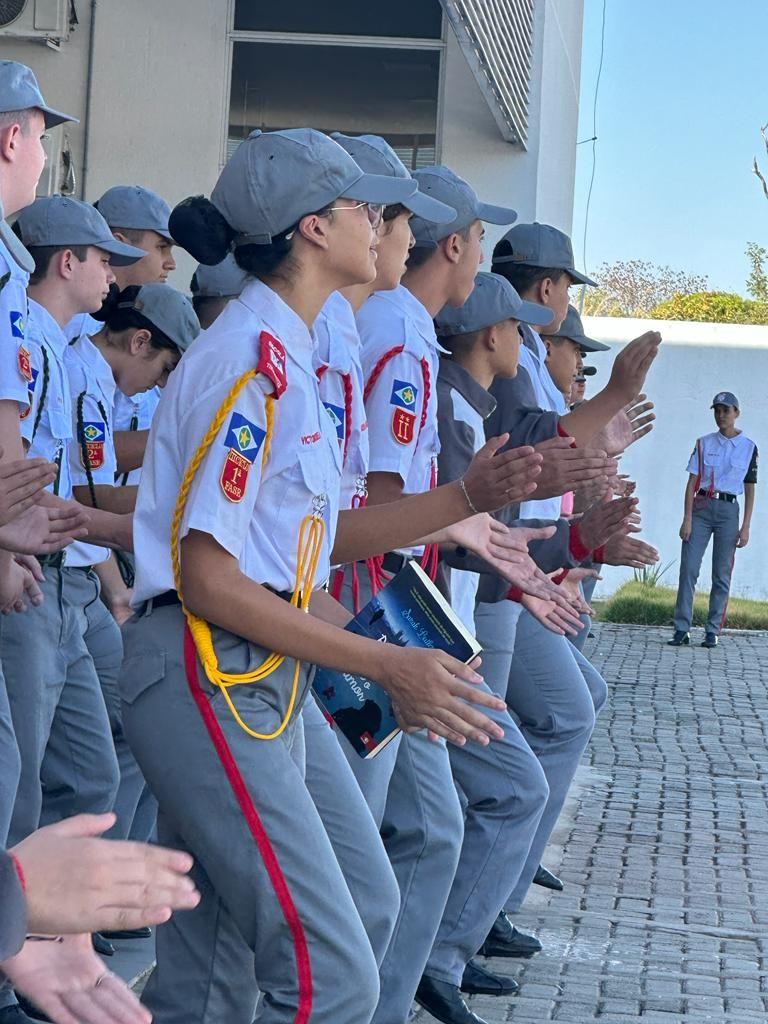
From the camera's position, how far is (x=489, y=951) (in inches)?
233

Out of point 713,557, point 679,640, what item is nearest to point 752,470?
point 713,557

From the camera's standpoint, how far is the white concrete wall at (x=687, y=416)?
21.2 metres

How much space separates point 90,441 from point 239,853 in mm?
2451

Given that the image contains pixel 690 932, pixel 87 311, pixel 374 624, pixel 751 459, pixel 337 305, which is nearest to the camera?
pixel 374 624

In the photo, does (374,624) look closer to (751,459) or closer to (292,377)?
(292,377)


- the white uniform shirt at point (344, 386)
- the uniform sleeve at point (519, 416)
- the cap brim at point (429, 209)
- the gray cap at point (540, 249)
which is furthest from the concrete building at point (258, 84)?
the white uniform shirt at point (344, 386)

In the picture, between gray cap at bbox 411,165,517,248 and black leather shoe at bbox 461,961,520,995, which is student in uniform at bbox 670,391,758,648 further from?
gray cap at bbox 411,165,517,248

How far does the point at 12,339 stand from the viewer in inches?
179

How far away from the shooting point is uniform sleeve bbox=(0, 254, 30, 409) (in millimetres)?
4523

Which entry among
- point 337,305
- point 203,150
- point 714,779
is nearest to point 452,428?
point 337,305

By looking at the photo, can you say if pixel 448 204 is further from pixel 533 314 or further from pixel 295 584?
pixel 295 584

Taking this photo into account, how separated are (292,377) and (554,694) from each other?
2.75m

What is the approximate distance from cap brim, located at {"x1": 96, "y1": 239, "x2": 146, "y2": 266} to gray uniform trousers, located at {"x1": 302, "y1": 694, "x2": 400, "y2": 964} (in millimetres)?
2444

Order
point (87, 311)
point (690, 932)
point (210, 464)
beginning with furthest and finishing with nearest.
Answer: point (690, 932) < point (87, 311) < point (210, 464)
